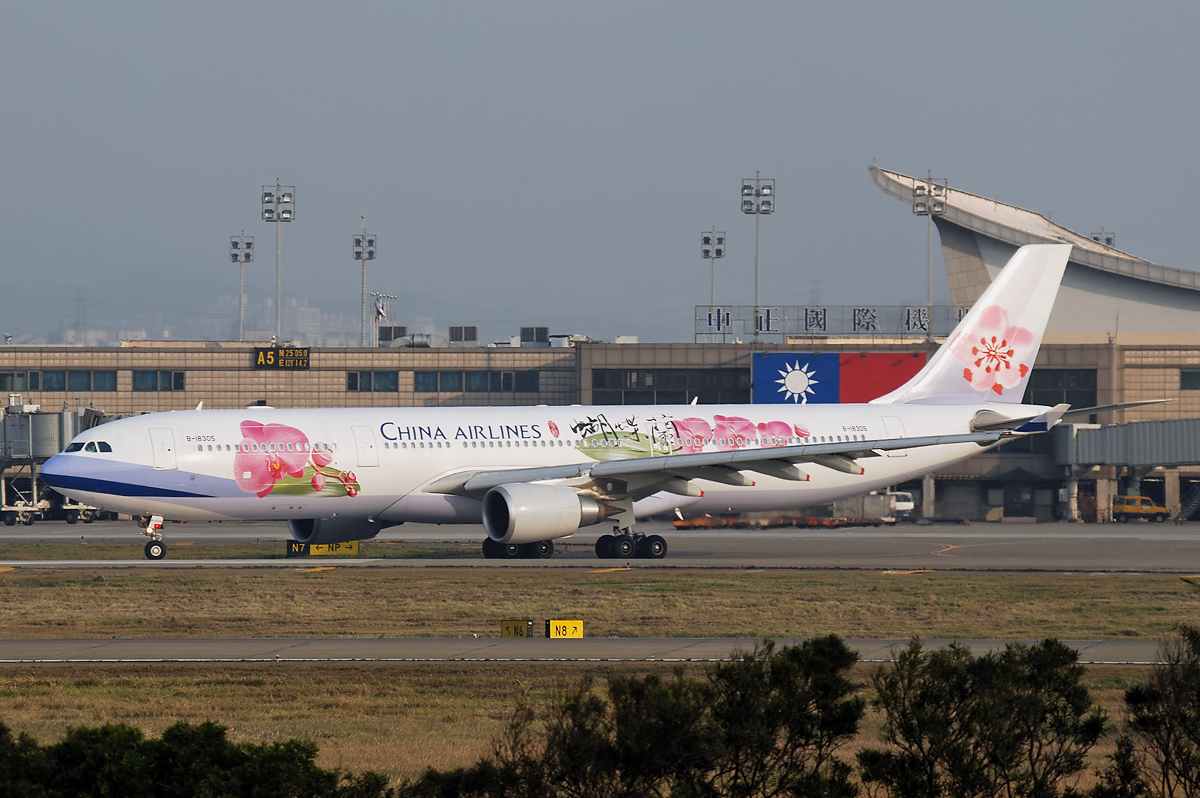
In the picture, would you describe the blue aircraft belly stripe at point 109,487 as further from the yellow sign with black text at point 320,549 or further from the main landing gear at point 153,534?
the yellow sign with black text at point 320,549

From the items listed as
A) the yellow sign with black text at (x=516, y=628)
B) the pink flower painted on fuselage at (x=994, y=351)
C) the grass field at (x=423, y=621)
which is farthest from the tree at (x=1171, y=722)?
the pink flower painted on fuselage at (x=994, y=351)

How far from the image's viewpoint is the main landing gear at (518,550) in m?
42.3

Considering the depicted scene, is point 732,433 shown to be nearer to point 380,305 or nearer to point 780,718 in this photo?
point 780,718

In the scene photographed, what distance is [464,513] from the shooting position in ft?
140

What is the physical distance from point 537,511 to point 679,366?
4017cm

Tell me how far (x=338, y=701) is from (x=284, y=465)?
23406 millimetres

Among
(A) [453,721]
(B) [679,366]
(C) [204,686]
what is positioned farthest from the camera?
(B) [679,366]

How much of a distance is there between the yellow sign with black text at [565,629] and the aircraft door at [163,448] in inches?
778

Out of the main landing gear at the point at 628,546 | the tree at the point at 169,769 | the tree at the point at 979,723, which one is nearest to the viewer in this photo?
the tree at the point at 169,769

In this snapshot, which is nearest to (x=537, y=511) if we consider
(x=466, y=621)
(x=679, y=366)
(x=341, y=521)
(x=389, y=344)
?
(x=341, y=521)

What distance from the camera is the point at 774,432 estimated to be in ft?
151

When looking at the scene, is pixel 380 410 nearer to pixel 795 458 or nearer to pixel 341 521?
pixel 341 521

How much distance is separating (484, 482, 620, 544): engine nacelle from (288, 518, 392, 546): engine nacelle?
520 centimetres

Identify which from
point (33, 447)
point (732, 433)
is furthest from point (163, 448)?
point (33, 447)
